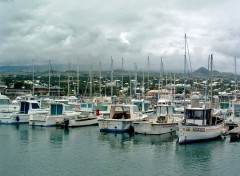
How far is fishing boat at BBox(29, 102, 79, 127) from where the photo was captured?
53.6m

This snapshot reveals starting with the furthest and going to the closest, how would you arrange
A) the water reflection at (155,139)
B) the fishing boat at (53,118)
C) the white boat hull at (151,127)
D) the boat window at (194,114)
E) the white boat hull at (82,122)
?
1. the fishing boat at (53,118)
2. the white boat hull at (82,122)
3. the white boat hull at (151,127)
4. the water reflection at (155,139)
5. the boat window at (194,114)

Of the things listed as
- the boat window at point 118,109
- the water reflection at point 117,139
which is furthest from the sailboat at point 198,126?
the boat window at point 118,109

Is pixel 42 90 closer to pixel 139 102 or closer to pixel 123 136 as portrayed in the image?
pixel 139 102

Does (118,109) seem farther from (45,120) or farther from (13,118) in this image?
(13,118)

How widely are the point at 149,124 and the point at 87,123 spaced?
520 inches

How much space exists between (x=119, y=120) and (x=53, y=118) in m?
12.3

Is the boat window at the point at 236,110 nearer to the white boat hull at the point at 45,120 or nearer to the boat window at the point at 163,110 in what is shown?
the boat window at the point at 163,110

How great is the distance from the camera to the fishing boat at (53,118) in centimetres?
5362

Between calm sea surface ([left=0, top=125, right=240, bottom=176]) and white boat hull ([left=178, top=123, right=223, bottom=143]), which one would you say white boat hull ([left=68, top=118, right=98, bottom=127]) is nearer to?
calm sea surface ([left=0, top=125, right=240, bottom=176])

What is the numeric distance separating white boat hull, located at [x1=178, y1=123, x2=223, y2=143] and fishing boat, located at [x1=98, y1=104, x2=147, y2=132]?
9938 millimetres

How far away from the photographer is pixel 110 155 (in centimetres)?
3397

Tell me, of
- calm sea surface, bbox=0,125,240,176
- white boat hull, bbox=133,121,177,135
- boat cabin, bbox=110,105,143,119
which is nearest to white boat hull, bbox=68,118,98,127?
calm sea surface, bbox=0,125,240,176

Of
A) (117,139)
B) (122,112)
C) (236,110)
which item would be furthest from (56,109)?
(236,110)

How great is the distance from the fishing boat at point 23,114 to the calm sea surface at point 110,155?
36.0ft
